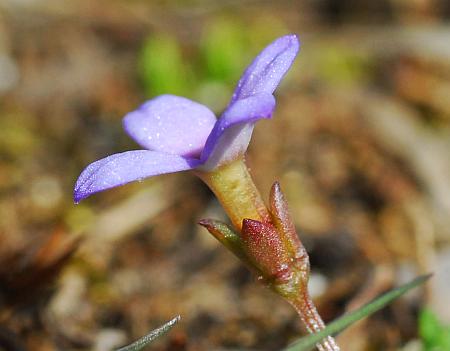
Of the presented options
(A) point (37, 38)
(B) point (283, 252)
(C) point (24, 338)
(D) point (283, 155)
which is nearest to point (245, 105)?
(B) point (283, 252)

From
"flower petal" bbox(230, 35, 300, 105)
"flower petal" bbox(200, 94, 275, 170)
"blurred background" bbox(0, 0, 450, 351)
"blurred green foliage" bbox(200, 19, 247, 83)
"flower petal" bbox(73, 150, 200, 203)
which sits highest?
"flower petal" bbox(230, 35, 300, 105)

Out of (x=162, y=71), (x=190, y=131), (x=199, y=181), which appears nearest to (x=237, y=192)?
(x=190, y=131)

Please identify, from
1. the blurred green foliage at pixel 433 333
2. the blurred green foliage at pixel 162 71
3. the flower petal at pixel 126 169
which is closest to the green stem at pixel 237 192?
the flower petal at pixel 126 169

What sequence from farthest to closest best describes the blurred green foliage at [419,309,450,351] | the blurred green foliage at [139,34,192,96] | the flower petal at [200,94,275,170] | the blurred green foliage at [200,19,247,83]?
the blurred green foliage at [200,19,247,83]
the blurred green foliage at [139,34,192,96]
the blurred green foliage at [419,309,450,351]
the flower petal at [200,94,275,170]

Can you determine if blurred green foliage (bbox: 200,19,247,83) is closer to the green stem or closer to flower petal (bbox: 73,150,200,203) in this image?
the green stem

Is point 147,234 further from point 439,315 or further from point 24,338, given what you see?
point 439,315

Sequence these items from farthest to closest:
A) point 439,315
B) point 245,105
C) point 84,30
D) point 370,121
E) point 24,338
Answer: point 84,30 → point 370,121 → point 439,315 → point 24,338 → point 245,105

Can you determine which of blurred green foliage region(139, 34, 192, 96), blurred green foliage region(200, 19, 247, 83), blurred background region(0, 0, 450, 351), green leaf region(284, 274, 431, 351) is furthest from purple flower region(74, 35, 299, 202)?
blurred green foliage region(200, 19, 247, 83)
